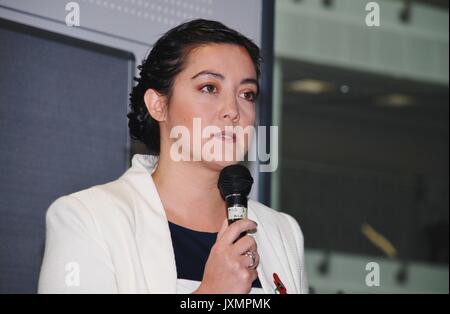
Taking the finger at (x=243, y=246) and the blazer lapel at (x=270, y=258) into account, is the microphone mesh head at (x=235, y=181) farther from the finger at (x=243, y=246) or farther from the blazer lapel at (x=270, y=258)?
the blazer lapel at (x=270, y=258)

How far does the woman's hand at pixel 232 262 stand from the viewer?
156 cm

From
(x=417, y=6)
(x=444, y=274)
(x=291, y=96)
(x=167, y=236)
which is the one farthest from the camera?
(x=291, y=96)

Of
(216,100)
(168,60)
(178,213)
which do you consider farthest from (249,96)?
(178,213)

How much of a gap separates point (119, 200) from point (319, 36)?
259 centimetres

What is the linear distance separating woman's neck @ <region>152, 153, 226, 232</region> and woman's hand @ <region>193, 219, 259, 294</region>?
273 mm

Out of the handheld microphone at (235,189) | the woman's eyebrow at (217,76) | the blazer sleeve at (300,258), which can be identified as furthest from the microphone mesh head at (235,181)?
the blazer sleeve at (300,258)

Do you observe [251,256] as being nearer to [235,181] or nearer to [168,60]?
[235,181]

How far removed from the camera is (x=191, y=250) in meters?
1.79

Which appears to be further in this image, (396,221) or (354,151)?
(354,151)

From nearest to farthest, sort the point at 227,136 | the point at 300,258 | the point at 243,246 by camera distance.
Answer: the point at 243,246, the point at 227,136, the point at 300,258

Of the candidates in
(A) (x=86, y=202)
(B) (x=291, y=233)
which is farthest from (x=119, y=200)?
(B) (x=291, y=233)

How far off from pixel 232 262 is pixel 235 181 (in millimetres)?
201
